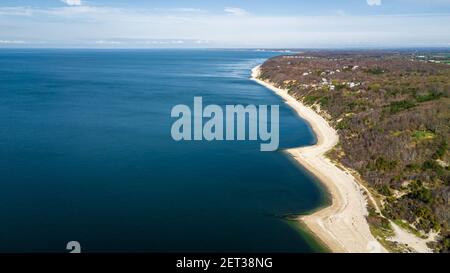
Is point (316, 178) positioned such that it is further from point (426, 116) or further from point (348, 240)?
point (426, 116)

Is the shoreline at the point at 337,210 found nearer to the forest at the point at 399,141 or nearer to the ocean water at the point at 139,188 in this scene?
the ocean water at the point at 139,188

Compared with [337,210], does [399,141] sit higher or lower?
higher

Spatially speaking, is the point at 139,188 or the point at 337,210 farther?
the point at 139,188

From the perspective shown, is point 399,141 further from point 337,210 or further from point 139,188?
point 139,188

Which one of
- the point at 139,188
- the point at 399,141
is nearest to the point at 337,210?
the point at 399,141

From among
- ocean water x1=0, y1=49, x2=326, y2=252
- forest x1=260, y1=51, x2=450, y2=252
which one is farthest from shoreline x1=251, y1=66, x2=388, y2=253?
forest x1=260, y1=51, x2=450, y2=252

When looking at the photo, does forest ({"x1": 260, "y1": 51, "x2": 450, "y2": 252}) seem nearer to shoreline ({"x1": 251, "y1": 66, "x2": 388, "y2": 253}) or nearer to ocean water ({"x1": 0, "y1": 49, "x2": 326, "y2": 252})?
shoreline ({"x1": 251, "y1": 66, "x2": 388, "y2": 253})

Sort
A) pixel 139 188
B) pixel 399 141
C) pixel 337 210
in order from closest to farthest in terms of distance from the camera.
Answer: pixel 337 210 → pixel 139 188 → pixel 399 141

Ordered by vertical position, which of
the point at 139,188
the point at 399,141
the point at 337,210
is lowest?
the point at 337,210
